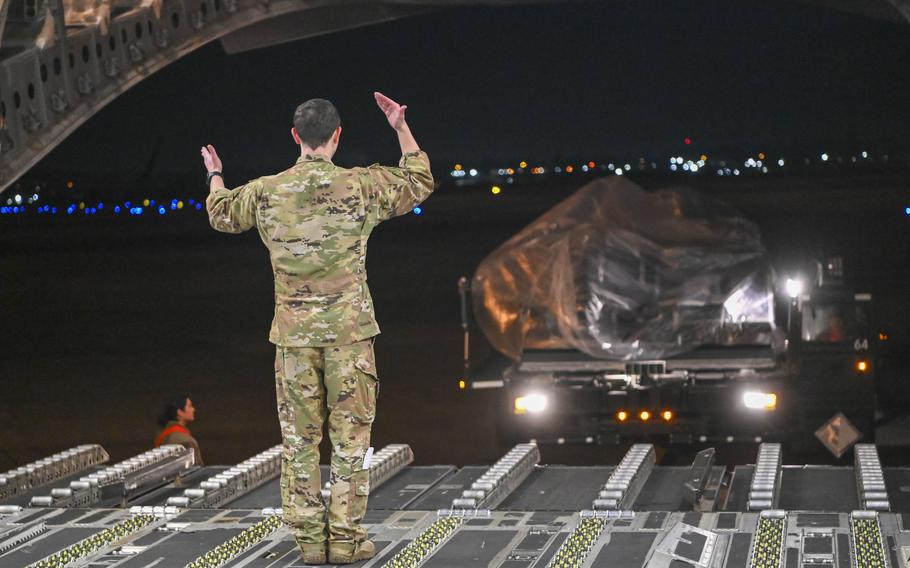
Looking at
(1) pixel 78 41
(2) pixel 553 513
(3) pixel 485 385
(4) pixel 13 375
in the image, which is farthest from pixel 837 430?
(4) pixel 13 375

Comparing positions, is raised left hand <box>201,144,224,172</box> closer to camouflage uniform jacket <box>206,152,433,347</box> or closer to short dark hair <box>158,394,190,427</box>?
camouflage uniform jacket <box>206,152,433,347</box>

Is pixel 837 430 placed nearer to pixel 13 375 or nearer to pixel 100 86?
pixel 100 86

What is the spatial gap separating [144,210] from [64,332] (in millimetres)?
75495

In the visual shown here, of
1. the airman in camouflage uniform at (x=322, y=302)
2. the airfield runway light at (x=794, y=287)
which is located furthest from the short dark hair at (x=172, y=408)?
the airfield runway light at (x=794, y=287)

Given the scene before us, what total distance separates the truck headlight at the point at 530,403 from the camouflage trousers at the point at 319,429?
633 cm

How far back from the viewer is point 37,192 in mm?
105625

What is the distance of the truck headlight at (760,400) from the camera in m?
11.8

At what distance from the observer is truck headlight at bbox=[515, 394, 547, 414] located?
12141mm

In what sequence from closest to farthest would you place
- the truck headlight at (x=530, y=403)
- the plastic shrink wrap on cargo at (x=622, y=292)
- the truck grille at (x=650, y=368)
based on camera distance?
the truck grille at (x=650, y=368)
the truck headlight at (x=530, y=403)
the plastic shrink wrap on cargo at (x=622, y=292)

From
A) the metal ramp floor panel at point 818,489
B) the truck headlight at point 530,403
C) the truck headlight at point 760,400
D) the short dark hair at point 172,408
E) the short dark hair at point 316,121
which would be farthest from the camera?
the truck headlight at point 530,403

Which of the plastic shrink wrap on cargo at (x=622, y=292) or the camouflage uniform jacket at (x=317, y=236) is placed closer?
the camouflage uniform jacket at (x=317, y=236)

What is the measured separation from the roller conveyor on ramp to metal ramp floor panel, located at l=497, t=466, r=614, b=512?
0.04 ft

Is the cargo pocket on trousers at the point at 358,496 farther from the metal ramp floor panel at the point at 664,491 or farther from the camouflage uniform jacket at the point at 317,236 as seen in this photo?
the metal ramp floor panel at the point at 664,491

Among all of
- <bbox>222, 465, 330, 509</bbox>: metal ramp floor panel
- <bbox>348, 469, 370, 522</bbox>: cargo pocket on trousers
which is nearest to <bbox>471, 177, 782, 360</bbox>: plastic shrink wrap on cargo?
<bbox>222, 465, 330, 509</bbox>: metal ramp floor panel
